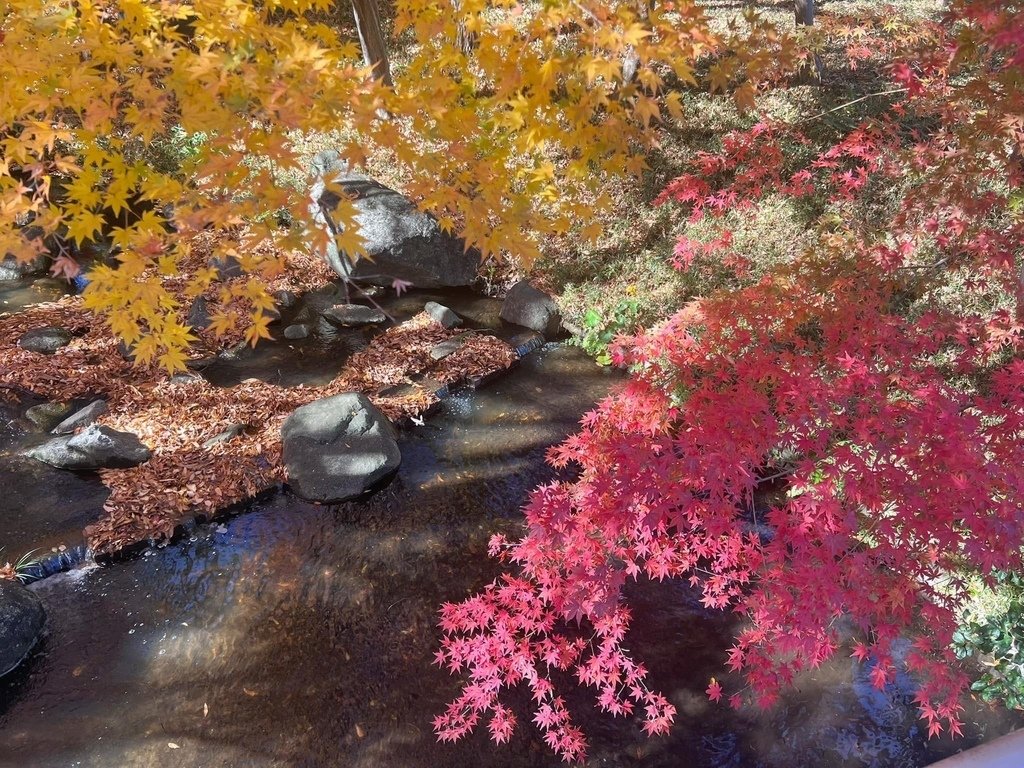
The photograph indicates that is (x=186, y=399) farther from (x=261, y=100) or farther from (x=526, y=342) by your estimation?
(x=261, y=100)

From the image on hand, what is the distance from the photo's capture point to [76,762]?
3459mm

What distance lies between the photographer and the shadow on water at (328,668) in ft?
11.6

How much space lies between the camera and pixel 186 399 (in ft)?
20.1

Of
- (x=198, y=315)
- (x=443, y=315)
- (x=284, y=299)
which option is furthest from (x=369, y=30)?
(x=198, y=315)

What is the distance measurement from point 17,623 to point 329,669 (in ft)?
6.38

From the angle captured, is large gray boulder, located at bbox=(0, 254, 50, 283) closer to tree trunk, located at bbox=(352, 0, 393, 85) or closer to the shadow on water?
tree trunk, located at bbox=(352, 0, 393, 85)

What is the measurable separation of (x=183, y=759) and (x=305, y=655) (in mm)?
799

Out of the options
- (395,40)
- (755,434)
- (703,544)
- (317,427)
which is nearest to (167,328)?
(317,427)

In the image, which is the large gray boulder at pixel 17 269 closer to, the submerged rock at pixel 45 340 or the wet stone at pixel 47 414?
the submerged rock at pixel 45 340

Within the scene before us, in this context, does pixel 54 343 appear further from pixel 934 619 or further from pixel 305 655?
pixel 934 619

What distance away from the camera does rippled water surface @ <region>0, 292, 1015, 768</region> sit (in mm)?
3537

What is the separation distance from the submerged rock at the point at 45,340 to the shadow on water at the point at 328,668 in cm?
322

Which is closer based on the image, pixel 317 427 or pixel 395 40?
pixel 317 427

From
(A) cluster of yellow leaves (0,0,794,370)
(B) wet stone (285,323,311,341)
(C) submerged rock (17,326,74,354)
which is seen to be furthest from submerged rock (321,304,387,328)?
(A) cluster of yellow leaves (0,0,794,370)
